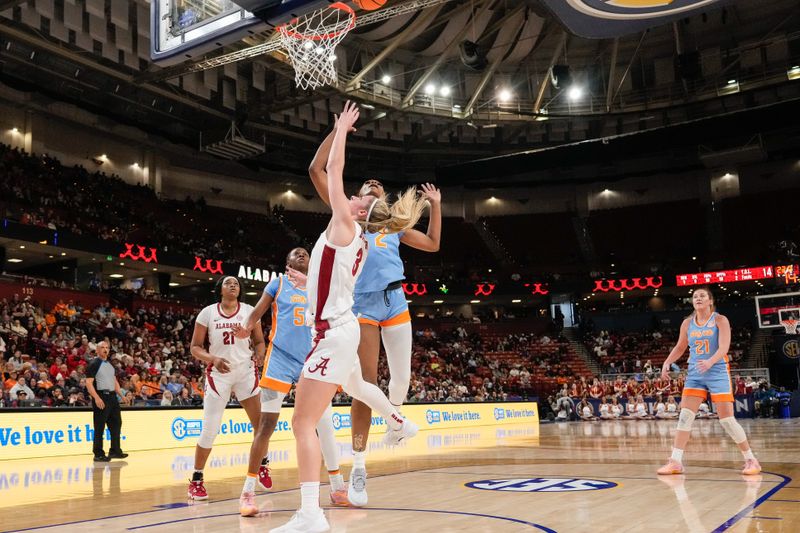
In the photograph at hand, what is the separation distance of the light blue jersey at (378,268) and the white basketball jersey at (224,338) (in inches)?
59.8

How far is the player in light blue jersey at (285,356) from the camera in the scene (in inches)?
225

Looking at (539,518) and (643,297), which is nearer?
(539,518)

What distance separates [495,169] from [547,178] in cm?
661

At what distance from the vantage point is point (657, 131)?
32.7 meters

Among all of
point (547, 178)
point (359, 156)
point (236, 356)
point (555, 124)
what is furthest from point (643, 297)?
point (236, 356)

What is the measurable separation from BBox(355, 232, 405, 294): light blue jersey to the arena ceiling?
1901 centimetres

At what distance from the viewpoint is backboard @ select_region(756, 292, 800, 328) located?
23.4 meters

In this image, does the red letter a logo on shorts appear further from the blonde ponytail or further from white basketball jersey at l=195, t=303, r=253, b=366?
white basketball jersey at l=195, t=303, r=253, b=366

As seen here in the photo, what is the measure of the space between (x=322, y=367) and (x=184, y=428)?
11.6 m

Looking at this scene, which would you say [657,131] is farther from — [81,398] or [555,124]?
[81,398]

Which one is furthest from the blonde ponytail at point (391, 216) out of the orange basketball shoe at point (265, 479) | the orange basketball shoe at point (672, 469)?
the orange basketball shoe at point (672, 469)

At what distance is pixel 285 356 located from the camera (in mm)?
6027

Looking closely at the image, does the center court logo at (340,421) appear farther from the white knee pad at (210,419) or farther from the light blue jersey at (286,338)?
the light blue jersey at (286,338)

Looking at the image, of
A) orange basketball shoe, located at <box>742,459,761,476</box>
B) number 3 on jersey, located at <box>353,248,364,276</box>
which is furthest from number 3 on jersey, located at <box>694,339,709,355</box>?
number 3 on jersey, located at <box>353,248,364,276</box>
